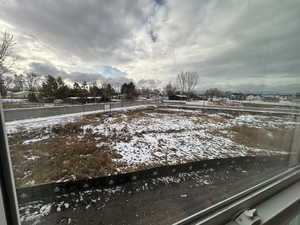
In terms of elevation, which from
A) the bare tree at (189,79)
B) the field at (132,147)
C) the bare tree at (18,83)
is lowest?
the field at (132,147)

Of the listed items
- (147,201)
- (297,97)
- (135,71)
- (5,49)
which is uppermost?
(135,71)

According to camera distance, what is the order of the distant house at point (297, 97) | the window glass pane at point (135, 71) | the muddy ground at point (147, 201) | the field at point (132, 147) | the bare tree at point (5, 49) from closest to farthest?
1. the bare tree at point (5, 49)
2. the window glass pane at point (135, 71)
3. the muddy ground at point (147, 201)
4. the distant house at point (297, 97)
5. the field at point (132, 147)

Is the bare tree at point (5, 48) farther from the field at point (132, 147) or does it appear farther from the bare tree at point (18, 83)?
the field at point (132, 147)

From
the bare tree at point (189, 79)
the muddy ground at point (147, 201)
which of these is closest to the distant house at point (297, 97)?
the muddy ground at point (147, 201)

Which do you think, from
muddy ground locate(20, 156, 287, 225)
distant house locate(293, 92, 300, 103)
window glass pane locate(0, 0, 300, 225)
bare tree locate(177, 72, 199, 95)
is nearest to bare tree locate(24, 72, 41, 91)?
window glass pane locate(0, 0, 300, 225)

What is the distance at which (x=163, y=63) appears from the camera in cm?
151

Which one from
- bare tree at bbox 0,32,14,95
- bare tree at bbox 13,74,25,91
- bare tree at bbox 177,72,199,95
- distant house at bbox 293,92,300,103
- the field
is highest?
bare tree at bbox 177,72,199,95

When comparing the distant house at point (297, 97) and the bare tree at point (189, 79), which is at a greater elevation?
the bare tree at point (189, 79)

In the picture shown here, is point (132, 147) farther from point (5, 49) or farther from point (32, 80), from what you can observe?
point (5, 49)

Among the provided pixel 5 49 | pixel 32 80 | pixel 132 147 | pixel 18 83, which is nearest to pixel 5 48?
pixel 5 49

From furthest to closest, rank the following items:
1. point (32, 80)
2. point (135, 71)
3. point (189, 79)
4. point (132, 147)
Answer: point (132, 147)
point (189, 79)
point (135, 71)
point (32, 80)

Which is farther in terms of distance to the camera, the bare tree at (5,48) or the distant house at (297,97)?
the distant house at (297,97)

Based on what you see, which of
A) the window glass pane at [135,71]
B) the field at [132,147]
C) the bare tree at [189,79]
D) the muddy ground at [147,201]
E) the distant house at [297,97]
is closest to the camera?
the window glass pane at [135,71]

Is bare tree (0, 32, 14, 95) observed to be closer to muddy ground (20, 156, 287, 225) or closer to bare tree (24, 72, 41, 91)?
bare tree (24, 72, 41, 91)
